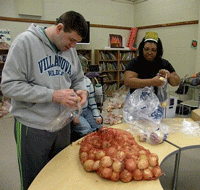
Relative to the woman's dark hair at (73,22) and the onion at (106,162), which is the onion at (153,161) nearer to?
the onion at (106,162)

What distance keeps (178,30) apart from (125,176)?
5.15 metres

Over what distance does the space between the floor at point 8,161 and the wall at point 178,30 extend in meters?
4.26

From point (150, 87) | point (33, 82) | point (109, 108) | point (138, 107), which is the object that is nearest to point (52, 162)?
point (33, 82)

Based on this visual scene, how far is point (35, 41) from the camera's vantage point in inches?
39.6

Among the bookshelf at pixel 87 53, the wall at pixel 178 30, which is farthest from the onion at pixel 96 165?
the bookshelf at pixel 87 53

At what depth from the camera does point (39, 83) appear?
1026mm

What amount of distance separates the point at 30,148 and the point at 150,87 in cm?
110

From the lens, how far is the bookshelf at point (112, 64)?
5.76m

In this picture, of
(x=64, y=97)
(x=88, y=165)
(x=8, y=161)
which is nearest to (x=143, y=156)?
(x=88, y=165)

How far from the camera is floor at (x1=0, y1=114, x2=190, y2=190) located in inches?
76.2

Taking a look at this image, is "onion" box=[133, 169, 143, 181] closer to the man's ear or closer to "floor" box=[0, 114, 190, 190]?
the man's ear

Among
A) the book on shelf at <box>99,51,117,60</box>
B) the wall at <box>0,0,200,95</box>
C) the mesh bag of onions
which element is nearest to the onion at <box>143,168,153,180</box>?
the mesh bag of onions

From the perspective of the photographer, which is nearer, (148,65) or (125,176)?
(125,176)

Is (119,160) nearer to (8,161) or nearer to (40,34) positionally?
(40,34)
